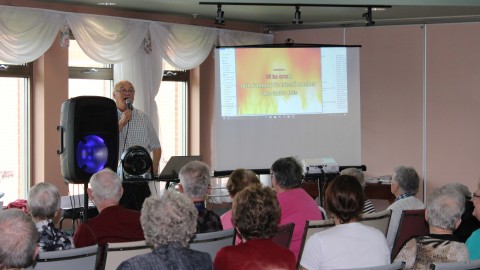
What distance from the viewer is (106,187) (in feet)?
14.3

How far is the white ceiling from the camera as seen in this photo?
830cm

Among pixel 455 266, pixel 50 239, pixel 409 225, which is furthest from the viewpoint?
pixel 409 225

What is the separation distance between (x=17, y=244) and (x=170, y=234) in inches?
26.6

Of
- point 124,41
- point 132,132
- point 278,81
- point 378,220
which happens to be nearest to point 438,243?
point 378,220

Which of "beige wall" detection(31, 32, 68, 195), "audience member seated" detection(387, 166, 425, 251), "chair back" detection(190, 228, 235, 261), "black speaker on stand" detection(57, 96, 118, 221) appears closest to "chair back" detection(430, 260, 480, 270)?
"chair back" detection(190, 228, 235, 261)

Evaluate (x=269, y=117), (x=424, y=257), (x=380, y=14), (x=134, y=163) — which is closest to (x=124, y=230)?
(x=424, y=257)

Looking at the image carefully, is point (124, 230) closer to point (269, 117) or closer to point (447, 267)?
point (447, 267)

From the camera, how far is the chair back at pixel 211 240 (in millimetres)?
3912

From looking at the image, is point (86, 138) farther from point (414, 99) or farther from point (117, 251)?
point (414, 99)

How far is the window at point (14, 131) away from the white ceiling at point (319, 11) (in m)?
0.92

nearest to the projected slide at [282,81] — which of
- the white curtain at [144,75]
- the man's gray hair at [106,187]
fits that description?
the white curtain at [144,75]

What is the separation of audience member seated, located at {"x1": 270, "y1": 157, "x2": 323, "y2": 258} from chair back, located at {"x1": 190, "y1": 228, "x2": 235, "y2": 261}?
897 mm

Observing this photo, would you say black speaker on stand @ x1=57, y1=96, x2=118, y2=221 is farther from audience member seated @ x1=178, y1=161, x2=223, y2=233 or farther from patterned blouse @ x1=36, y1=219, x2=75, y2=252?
patterned blouse @ x1=36, y1=219, x2=75, y2=252

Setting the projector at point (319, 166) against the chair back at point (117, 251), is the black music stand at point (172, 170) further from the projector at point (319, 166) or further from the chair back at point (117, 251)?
the chair back at point (117, 251)
